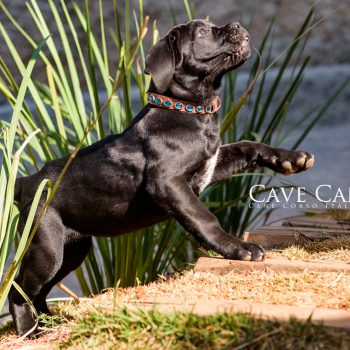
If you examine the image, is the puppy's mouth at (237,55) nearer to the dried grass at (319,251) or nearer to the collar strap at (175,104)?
the collar strap at (175,104)

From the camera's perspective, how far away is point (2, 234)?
2.12m

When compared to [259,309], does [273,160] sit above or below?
above

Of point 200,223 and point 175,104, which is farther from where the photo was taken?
point 175,104

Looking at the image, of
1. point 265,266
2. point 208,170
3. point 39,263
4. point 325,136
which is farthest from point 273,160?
point 325,136

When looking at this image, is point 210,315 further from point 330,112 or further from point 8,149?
point 330,112

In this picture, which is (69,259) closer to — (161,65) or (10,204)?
(10,204)

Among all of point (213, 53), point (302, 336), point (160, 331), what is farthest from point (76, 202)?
point (302, 336)

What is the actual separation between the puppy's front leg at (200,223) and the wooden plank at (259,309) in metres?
0.42

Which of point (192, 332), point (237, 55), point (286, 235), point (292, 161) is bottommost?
point (286, 235)

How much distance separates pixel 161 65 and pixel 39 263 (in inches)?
29.6

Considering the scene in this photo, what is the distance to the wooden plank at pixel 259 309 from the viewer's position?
1.70 meters

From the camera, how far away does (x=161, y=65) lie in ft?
8.22

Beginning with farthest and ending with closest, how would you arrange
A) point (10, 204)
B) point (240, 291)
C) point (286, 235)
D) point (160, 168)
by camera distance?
point (286, 235)
point (160, 168)
point (10, 204)
point (240, 291)

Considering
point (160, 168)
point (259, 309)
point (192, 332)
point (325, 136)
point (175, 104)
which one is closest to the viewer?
point (192, 332)
